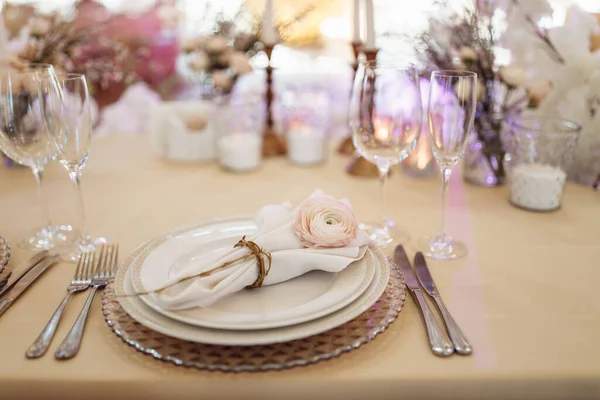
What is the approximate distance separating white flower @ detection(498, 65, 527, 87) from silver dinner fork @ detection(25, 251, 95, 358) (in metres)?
0.85

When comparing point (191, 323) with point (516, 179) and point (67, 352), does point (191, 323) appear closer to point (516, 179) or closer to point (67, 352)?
point (67, 352)

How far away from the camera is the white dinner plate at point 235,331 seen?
59cm

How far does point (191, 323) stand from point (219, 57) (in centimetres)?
101

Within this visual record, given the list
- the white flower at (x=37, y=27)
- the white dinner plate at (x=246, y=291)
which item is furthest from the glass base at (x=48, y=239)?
the white flower at (x=37, y=27)

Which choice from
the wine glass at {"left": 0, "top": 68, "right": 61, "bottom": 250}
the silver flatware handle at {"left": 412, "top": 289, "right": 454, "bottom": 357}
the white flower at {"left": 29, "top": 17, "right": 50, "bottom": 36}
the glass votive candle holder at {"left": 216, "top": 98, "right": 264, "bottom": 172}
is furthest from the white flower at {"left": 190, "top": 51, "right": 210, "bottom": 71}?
the silver flatware handle at {"left": 412, "top": 289, "right": 454, "bottom": 357}

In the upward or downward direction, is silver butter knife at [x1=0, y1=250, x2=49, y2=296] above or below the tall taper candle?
below

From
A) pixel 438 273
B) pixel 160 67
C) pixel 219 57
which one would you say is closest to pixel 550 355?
pixel 438 273

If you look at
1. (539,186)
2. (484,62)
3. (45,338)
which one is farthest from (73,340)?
(484,62)

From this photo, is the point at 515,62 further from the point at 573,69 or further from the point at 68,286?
the point at 68,286

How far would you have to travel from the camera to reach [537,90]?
1.09 m

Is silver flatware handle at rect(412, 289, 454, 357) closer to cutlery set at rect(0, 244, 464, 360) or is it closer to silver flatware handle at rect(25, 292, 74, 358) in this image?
cutlery set at rect(0, 244, 464, 360)

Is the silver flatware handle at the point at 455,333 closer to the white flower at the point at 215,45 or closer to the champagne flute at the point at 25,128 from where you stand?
the champagne flute at the point at 25,128

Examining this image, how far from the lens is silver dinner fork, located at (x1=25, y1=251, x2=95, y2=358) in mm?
636

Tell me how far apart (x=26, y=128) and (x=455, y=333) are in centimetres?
77
